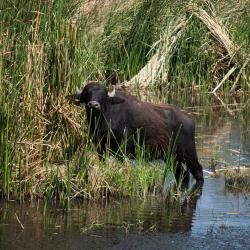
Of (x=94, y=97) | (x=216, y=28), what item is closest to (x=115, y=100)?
(x=94, y=97)

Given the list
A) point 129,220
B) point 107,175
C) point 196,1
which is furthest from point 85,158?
point 196,1

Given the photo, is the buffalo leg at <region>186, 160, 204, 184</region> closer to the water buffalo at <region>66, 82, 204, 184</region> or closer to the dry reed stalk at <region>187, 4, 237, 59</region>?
the water buffalo at <region>66, 82, 204, 184</region>

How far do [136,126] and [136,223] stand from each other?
2.80m

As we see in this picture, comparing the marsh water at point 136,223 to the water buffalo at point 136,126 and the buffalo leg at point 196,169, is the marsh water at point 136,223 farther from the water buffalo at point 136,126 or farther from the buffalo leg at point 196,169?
the water buffalo at point 136,126

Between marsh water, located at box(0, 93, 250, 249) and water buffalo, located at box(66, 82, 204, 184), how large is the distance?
0.85 meters

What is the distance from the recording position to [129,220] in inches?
374

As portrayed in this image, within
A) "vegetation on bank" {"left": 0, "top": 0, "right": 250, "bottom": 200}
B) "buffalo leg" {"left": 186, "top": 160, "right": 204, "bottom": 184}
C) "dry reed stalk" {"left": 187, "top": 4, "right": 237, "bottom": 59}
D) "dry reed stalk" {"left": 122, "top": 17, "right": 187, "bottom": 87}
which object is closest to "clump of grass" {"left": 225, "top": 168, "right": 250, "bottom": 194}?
"buffalo leg" {"left": 186, "top": 160, "right": 204, "bottom": 184}

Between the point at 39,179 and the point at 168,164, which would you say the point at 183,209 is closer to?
the point at 168,164

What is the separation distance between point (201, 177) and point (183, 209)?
1806 mm

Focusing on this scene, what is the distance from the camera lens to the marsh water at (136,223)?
8695 mm

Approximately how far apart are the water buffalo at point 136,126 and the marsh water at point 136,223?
0.85 metres

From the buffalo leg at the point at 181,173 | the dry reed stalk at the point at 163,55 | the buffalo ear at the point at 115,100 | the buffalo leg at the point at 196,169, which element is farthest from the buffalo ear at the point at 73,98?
the dry reed stalk at the point at 163,55

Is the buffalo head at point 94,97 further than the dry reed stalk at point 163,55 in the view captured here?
No

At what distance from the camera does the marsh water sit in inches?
342
